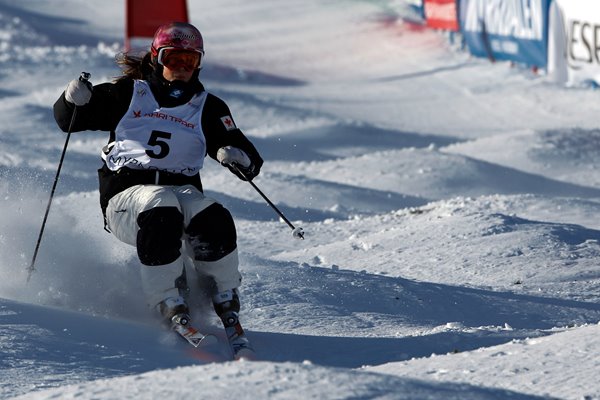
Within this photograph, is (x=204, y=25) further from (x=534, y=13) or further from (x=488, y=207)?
(x=488, y=207)

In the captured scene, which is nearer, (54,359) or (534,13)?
(54,359)

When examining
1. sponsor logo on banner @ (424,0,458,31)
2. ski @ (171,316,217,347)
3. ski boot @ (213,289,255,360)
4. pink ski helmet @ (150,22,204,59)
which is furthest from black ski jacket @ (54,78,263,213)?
sponsor logo on banner @ (424,0,458,31)

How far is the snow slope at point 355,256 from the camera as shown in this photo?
412 cm

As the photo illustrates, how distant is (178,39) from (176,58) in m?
0.09

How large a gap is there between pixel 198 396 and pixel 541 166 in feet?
25.7

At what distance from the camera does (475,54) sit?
18.0m

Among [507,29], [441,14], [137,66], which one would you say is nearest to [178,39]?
[137,66]

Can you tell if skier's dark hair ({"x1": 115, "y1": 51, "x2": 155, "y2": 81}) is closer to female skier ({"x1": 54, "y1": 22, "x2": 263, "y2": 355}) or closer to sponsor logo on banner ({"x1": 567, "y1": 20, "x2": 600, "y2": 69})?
female skier ({"x1": 54, "y1": 22, "x2": 263, "y2": 355})

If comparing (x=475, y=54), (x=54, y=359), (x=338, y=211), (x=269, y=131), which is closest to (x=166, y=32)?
(x=54, y=359)

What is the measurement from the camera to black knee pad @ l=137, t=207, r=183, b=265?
4977 millimetres

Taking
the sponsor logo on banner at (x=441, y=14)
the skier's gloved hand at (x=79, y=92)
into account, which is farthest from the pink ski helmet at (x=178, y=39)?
the sponsor logo on banner at (x=441, y=14)

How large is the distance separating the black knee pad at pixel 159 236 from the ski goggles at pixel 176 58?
87cm

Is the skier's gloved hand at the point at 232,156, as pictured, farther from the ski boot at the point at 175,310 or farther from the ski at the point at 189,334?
the ski at the point at 189,334

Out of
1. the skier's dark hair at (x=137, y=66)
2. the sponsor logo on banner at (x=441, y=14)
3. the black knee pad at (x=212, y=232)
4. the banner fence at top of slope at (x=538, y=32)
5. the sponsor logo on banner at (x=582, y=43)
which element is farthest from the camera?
the sponsor logo on banner at (x=441, y=14)
